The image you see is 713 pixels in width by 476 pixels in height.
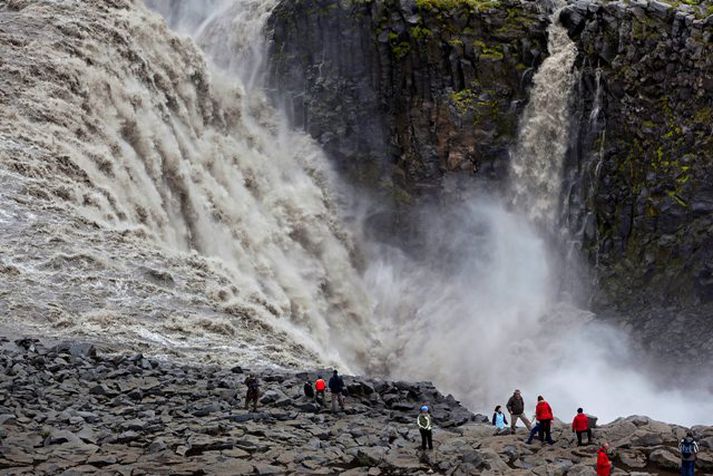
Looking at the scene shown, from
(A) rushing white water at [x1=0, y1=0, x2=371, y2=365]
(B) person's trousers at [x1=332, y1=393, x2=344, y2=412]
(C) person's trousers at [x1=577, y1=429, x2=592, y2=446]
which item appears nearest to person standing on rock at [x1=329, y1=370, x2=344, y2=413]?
(B) person's trousers at [x1=332, y1=393, x2=344, y2=412]

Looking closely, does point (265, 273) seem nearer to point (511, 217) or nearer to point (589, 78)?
point (511, 217)

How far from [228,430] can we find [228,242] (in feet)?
81.4

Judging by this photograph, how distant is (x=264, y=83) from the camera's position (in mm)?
60562

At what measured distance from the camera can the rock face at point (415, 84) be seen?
57.5 metres

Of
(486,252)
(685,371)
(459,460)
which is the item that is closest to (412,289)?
(486,252)

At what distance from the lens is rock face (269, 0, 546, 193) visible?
57.5 metres

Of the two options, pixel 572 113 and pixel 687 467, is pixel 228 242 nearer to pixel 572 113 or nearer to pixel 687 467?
pixel 572 113

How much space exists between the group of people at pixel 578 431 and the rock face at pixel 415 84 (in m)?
35.3

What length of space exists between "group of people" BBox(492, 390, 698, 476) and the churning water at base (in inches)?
403

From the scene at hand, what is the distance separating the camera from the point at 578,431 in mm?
20672

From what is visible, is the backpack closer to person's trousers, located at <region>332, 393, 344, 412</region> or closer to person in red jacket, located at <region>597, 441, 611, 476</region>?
person in red jacket, located at <region>597, 441, 611, 476</region>

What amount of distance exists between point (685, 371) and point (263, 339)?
1173 inches

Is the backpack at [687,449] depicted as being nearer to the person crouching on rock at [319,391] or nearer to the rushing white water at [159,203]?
the person crouching on rock at [319,391]

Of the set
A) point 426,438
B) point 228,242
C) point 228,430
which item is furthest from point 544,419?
point 228,242
